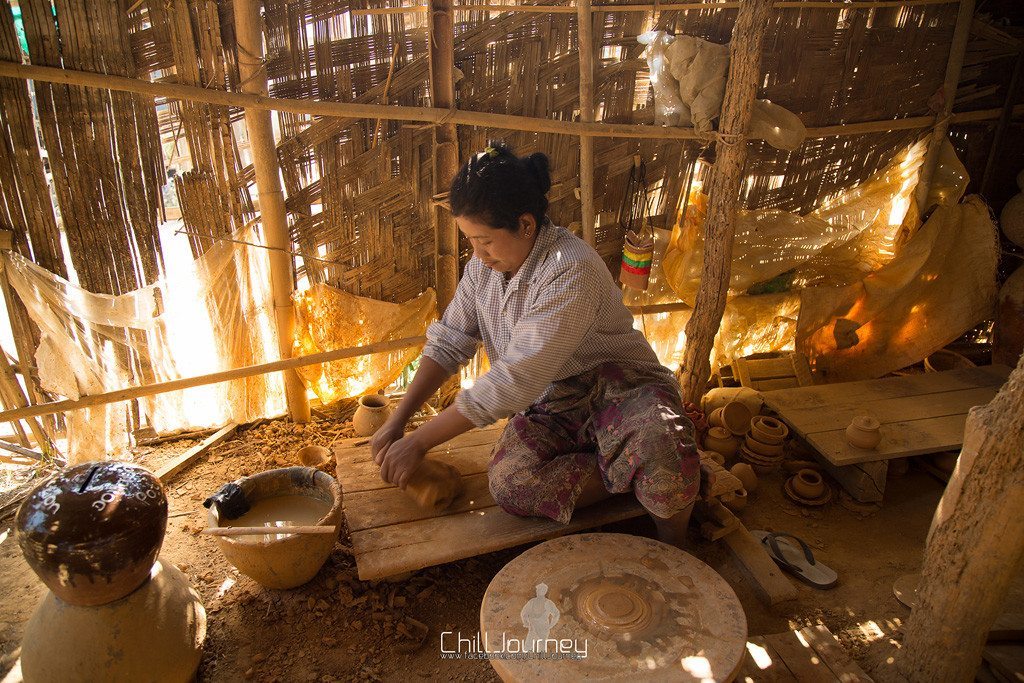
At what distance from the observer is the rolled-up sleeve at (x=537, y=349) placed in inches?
88.5

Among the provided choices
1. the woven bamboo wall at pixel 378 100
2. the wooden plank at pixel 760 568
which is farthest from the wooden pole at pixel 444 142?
the wooden plank at pixel 760 568

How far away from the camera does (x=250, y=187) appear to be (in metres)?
3.40

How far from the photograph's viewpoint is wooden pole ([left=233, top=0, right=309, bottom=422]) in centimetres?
302

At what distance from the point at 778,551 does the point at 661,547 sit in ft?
3.36

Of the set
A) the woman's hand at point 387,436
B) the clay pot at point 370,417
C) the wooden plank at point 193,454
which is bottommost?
the wooden plank at point 193,454

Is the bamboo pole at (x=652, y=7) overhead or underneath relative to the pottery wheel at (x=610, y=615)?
overhead

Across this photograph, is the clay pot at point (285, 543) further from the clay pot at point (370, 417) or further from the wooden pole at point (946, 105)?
the wooden pole at point (946, 105)

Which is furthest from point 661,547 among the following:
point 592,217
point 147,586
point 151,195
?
point 151,195

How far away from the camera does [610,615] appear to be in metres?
1.85

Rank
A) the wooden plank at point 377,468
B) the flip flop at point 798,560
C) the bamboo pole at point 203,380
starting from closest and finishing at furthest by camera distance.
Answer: the flip flop at point 798,560
the wooden plank at point 377,468
the bamboo pole at point 203,380

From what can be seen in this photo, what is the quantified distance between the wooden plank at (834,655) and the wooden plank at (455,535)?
752 mm

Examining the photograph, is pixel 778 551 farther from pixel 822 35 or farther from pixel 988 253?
pixel 822 35

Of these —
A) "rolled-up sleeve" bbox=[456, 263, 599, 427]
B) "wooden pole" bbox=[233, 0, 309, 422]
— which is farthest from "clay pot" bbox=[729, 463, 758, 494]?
"wooden pole" bbox=[233, 0, 309, 422]

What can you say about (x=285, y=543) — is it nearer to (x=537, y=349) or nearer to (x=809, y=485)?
(x=537, y=349)
